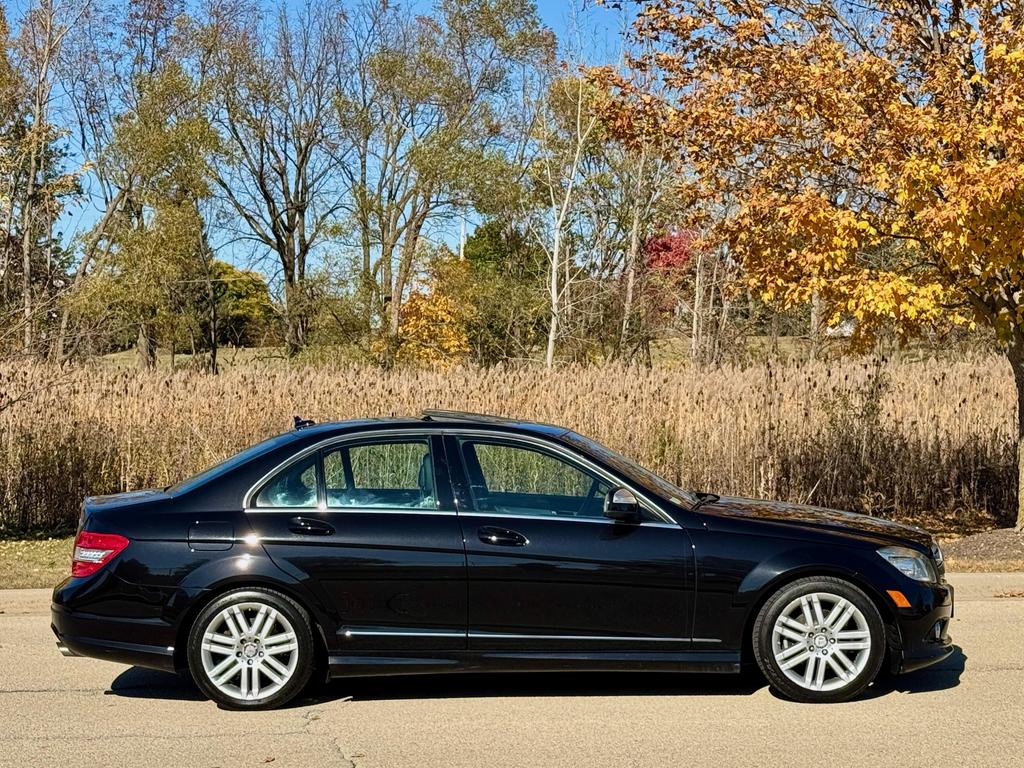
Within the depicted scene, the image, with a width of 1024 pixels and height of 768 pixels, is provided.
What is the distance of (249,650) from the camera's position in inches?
254

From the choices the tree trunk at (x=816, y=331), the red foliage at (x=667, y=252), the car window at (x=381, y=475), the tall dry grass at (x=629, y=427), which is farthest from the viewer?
the red foliage at (x=667, y=252)

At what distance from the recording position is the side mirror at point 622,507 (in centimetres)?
654

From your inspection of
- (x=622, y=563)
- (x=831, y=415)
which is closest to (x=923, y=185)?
(x=831, y=415)

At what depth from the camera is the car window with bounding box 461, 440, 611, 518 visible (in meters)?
6.76

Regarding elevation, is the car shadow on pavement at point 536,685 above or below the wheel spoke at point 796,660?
below

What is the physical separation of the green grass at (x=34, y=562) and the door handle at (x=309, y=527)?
17.6 feet

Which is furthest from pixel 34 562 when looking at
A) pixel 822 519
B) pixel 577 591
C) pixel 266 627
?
pixel 822 519

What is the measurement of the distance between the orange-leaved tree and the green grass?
303 inches

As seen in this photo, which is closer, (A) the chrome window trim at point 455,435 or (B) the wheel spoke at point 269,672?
(B) the wheel spoke at point 269,672

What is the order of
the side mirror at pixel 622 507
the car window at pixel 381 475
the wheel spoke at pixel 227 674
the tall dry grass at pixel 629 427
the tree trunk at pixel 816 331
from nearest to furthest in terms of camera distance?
the wheel spoke at pixel 227 674, the side mirror at pixel 622 507, the car window at pixel 381 475, the tall dry grass at pixel 629 427, the tree trunk at pixel 816 331

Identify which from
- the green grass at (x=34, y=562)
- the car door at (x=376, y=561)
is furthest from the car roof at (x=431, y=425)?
the green grass at (x=34, y=562)

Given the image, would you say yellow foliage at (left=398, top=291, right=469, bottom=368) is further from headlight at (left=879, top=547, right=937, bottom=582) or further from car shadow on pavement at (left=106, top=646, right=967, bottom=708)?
headlight at (left=879, top=547, right=937, bottom=582)

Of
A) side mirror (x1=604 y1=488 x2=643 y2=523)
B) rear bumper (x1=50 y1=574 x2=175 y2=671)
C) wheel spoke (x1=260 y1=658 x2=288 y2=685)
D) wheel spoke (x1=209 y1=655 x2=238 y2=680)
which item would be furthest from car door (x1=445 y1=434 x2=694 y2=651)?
rear bumper (x1=50 y1=574 x2=175 y2=671)

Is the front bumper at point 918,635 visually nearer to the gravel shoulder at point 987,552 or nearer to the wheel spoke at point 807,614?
the wheel spoke at point 807,614
